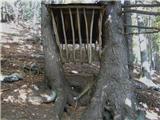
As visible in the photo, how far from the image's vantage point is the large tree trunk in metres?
6.74

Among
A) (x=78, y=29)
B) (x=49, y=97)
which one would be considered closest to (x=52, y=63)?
(x=49, y=97)

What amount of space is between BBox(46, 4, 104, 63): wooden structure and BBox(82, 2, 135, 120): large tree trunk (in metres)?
0.23

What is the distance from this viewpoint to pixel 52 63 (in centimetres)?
729

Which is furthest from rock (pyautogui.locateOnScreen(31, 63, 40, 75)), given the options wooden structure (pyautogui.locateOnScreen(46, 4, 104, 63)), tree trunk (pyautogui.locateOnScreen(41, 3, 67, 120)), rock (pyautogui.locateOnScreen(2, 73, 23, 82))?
wooden structure (pyautogui.locateOnScreen(46, 4, 104, 63))

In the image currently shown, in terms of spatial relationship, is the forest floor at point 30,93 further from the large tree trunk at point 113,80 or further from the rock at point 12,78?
the large tree trunk at point 113,80

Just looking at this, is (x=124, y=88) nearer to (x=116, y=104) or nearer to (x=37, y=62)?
(x=116, y=104)

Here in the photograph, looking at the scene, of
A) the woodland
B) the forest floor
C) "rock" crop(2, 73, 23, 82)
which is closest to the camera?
the forest floor

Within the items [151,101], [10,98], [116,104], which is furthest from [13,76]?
[151,101]

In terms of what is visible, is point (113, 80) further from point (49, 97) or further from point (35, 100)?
point (35, 100)

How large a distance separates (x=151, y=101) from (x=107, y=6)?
2876mm

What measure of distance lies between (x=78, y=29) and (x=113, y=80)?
1281mm

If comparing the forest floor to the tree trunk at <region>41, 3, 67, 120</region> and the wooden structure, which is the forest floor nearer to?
the tree trunk at <region>41, 3, 67, 120</region>

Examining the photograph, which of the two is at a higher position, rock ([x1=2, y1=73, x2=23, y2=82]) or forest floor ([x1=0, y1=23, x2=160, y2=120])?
rock ([x1=2, y1=73, x2=23, y2=82])

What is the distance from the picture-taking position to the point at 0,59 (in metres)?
8.68
